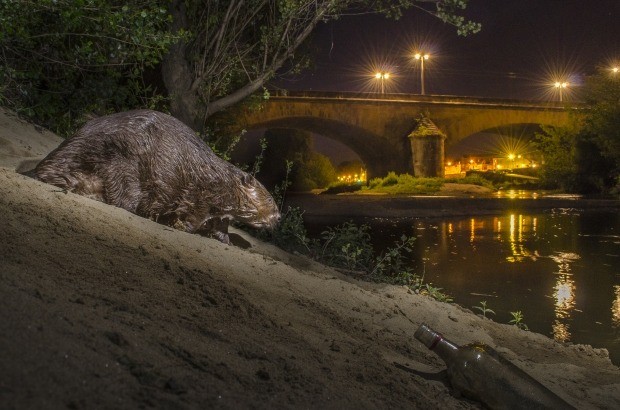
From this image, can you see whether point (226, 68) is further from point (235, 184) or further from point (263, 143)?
point (235, 184)

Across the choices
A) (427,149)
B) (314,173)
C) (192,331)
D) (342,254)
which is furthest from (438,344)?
(314,173)

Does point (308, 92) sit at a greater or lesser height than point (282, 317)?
greater

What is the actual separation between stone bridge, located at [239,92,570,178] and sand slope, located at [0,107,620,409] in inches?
1437

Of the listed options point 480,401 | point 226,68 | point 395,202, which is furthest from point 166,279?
point 395,202

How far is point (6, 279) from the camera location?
8.61 feet

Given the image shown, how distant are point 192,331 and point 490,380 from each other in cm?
188

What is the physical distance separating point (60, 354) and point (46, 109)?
8.01 metres

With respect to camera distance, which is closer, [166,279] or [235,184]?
[166,279]

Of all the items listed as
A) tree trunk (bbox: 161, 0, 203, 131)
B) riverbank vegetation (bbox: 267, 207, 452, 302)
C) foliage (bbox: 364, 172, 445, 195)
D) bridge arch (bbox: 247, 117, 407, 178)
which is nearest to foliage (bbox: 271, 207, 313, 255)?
riverbank vegetation (bbox: 267, 207, 452, 302)

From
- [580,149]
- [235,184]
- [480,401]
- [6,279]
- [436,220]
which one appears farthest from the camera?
[580,149]

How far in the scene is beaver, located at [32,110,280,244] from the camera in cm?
541

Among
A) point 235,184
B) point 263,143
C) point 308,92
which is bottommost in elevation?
point 235,184

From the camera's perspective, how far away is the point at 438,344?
3.78m

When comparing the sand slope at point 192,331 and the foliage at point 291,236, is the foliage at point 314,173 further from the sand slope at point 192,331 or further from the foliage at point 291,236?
the sand slope at point 192,331
